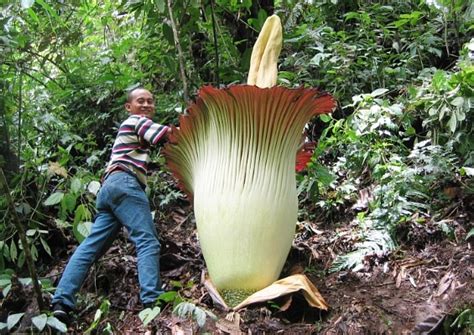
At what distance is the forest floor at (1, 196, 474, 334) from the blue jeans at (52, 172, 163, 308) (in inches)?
6.6

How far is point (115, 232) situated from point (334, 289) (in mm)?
1449

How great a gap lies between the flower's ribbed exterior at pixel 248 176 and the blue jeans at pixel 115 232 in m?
0.40

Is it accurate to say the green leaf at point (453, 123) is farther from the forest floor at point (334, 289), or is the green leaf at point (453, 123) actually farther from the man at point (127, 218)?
the man at point (127, 218)

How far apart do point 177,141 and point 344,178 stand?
1703mm

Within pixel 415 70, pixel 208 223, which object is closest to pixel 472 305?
pixel 208 223

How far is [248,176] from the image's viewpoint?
8.53 feet

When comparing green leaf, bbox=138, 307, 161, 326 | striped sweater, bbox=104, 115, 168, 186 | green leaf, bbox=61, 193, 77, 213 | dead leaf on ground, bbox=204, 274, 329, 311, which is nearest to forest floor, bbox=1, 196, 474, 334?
dead leaf on ground, bbox=204, 274, 329, 311

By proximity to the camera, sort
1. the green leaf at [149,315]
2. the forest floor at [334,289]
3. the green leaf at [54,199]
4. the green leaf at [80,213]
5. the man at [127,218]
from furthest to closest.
Result: 1. the green leaf at [80,213]
2. the green leaf at [54,199]
3. the man at [127,218]
4. the forest floor at [334,289]
5. the green leaf at [149,315]

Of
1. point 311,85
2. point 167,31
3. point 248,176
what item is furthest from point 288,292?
point 311,85

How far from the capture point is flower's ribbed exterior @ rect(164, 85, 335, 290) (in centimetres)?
254

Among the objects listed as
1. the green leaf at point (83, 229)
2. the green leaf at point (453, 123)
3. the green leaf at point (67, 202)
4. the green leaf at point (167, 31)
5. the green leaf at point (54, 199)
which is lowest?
the green leaf at point (83, 229)

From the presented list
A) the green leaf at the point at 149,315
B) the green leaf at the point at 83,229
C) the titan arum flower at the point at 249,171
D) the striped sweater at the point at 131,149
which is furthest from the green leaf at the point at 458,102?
the green leaf at the point at 83,229

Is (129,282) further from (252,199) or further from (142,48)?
(142,48)

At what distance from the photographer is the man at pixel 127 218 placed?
111 inches
